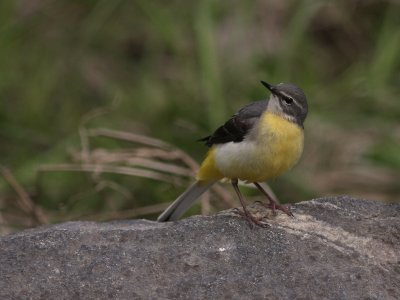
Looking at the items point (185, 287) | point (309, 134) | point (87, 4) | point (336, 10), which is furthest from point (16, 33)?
point (185, 287)

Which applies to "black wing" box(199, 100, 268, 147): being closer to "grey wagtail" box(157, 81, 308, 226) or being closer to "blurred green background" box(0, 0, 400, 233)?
"grey wagtail" box(157, 81, 308, 226)

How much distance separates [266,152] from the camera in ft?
19.1

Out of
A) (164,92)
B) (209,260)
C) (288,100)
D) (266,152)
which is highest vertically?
(288,100)

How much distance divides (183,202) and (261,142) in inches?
36.2

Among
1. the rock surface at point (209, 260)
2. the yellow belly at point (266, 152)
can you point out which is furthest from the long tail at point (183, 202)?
the rock surface at point (209, 260)

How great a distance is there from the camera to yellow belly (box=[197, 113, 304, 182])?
5828 mm

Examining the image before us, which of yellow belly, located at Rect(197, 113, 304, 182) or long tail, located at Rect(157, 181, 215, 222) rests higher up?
yellow belly, located at Rect(197, 113, 304, 182)

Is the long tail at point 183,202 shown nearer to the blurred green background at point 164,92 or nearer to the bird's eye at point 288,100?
the bird's eye at point 288,100

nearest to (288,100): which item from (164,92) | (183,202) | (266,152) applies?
(266,152)

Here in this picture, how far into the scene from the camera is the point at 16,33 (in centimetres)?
950

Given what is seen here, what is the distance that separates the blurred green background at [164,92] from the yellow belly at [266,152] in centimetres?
195

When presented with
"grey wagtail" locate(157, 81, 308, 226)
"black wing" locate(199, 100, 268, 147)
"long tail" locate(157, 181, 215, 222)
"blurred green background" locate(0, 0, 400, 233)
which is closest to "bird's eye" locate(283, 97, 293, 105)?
"grey wagtail" locate(157, 81, 308, 226)

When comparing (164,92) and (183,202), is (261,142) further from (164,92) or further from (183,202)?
(164,92)

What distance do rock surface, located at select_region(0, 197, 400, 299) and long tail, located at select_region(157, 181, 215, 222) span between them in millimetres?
951
